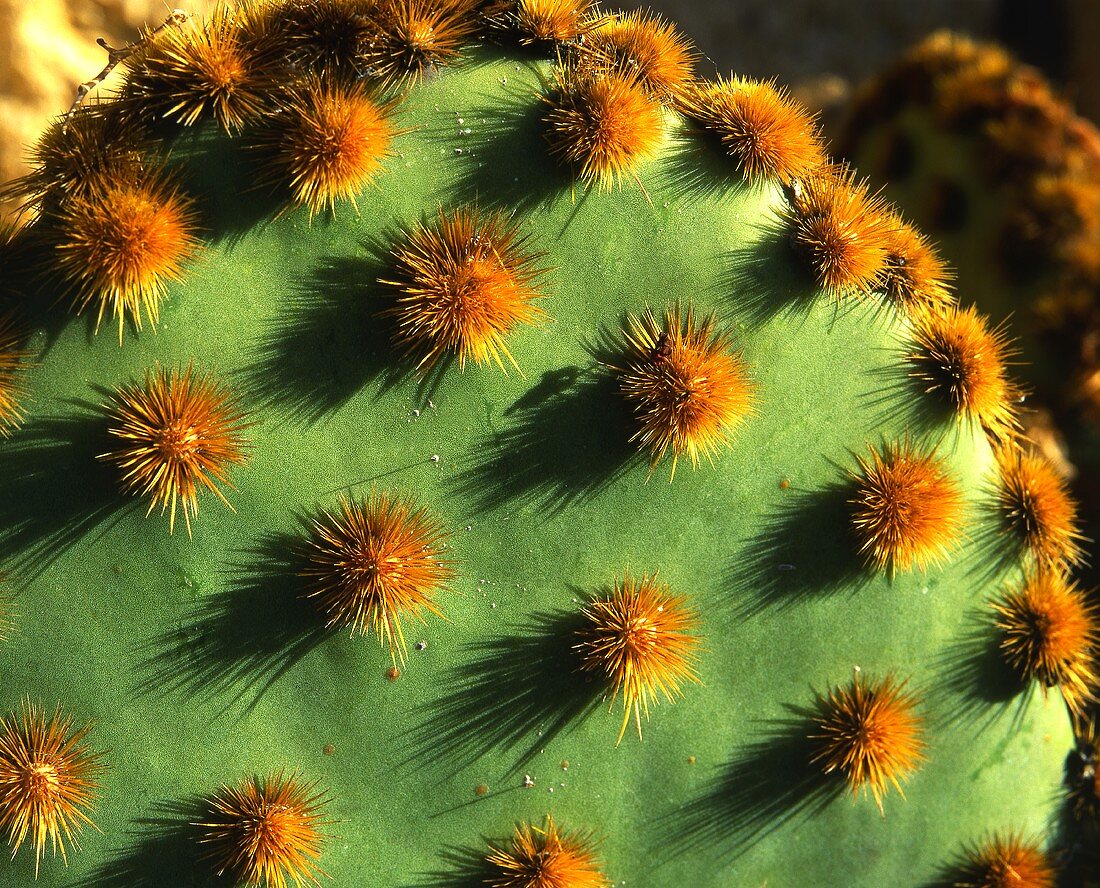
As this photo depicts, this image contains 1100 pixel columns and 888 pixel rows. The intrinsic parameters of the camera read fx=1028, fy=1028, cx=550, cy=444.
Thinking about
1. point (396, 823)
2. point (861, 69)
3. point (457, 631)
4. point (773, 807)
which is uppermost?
point (861, 69)

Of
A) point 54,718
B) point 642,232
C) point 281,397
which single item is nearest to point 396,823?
point 54,718

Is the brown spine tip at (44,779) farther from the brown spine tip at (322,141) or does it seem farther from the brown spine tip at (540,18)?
the brown spine tip at (540,18)

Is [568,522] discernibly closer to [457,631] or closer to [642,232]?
[457,631]

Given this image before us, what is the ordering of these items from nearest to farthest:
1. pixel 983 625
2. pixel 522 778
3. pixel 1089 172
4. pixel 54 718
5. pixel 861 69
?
pixel 54 718, pixel 522 778, pixel 983 625, pixel 1089 172, pixel 861 69

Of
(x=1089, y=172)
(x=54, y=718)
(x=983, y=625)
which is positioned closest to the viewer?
(x=54, y=718)

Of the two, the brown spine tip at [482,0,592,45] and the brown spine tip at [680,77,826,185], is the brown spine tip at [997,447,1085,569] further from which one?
the brown spine tip at [482,0,592,45]

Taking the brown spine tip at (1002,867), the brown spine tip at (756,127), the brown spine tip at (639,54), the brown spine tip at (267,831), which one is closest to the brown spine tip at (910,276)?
the brown spine tip at (756,127)
